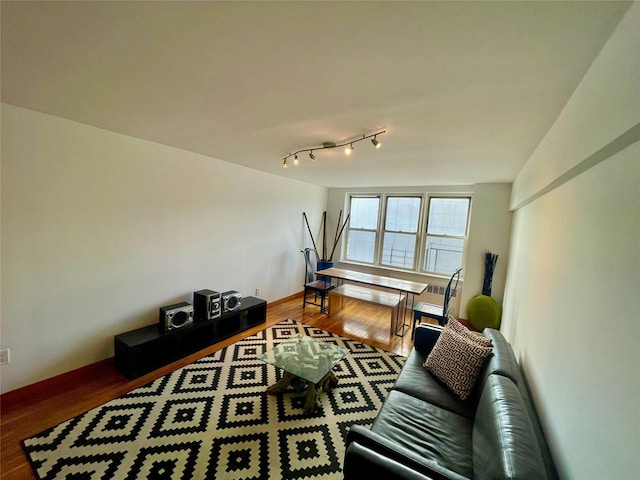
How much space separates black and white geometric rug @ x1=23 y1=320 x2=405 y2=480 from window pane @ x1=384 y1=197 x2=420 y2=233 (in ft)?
10.2

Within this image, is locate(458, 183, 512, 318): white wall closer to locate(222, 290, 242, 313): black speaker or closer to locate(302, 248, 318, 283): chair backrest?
locate(302, 248, 318, 283): chair backrest

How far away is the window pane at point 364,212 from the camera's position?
5477 millimetres

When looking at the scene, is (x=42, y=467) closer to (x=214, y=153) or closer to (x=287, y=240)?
(x=214, y=153)

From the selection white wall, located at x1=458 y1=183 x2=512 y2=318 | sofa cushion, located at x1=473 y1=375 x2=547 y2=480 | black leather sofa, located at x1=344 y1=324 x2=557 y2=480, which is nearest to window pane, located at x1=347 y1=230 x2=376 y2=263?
white wall, located at x1=458 y1=183 x2=512 y2=318

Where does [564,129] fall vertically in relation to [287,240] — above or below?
above

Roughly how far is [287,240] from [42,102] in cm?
343

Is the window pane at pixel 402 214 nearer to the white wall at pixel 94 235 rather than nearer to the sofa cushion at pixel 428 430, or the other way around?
the white wall at pixel 94 235

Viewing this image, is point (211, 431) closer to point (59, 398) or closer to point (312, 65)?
point (59, 398)

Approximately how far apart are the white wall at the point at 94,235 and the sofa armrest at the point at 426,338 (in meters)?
2.68

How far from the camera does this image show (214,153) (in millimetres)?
3146

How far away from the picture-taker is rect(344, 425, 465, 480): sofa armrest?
41.6 inches

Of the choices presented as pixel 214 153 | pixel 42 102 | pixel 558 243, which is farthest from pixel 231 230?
pixel 558 243

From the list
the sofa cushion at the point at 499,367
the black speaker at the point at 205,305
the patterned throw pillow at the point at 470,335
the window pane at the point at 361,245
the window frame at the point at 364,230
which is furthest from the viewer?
the window pane at the point at 361,245

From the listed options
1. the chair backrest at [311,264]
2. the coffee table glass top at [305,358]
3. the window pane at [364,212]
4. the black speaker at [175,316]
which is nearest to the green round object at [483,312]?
the window pane at [364,212]
